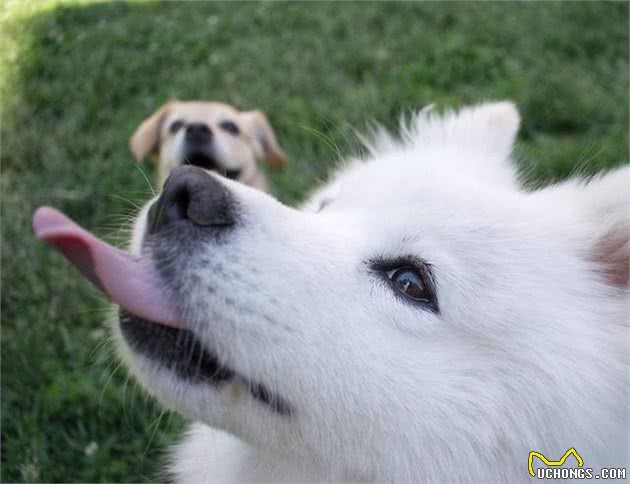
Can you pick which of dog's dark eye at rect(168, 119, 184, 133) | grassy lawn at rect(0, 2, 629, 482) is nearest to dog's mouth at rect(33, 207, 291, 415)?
grassy lawn at rect(0, 2, 629, 482)

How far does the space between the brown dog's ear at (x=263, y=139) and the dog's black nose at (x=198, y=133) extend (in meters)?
0.32

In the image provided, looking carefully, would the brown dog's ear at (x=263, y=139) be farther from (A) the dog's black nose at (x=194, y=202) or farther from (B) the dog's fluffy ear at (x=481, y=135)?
(A) the dog's black nose at (x=194, y=202)

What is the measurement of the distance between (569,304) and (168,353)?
0.94 m

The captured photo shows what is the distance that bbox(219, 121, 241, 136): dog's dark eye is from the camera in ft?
14.6

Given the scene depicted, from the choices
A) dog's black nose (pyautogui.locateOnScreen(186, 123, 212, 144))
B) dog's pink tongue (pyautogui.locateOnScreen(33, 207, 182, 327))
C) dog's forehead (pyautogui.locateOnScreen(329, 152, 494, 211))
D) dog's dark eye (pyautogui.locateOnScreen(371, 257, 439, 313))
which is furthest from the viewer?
dog's black nose (pyautogui.locateOnScreen(186, 123, 212, 144))

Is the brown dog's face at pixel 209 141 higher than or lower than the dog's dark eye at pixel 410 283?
lower

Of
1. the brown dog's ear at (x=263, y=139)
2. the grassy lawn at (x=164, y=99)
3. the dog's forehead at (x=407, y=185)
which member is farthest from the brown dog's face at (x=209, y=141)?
the dog's forehead at (x=407, y=185)

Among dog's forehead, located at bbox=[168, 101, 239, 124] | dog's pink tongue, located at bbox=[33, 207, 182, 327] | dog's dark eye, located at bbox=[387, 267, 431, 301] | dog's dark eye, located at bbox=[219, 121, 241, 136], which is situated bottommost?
dog's dark eye, located at bbox=[219, 121, 241, 136]

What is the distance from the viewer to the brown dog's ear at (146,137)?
4254 mm

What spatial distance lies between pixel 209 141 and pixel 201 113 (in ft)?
0.81

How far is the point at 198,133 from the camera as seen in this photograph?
14.0ft

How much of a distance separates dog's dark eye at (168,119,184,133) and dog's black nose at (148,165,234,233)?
10.0ft
